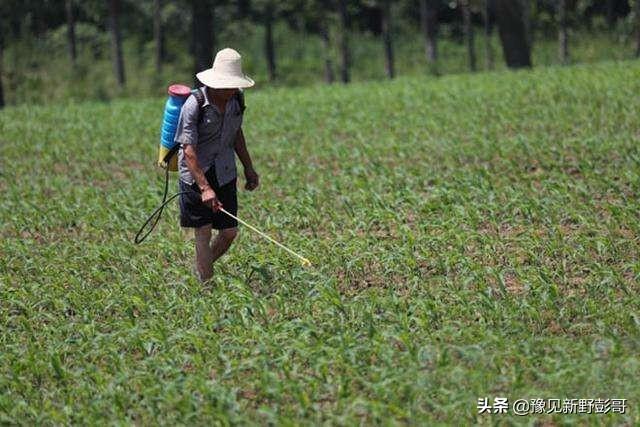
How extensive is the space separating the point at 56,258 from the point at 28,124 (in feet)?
38.2

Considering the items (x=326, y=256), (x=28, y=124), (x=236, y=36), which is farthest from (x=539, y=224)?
(x=236, y=36)

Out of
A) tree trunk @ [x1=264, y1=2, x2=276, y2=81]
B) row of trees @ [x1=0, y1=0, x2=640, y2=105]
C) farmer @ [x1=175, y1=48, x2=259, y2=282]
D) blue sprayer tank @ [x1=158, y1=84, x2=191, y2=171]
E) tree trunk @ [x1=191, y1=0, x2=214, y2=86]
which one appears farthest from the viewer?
tree trunk @ [x1=264, y1=2, x2=276, y2=81]

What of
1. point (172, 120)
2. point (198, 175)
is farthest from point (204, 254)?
point (172, 120)

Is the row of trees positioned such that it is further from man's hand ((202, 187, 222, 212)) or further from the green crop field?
man's hand ((202, 187, 222, 212))

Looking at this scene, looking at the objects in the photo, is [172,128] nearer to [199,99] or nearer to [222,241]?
[199,99]

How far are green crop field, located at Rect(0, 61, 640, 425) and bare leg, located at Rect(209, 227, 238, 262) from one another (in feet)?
0.74

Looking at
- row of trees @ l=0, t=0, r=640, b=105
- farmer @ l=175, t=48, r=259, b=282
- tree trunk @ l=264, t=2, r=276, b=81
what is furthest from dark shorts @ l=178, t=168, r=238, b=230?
tree trunk @ l=264, t=2, r=276, b=81

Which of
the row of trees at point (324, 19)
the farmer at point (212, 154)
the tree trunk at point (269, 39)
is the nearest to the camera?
the farmer at point (212, 154)

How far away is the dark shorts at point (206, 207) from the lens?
8.38 metres

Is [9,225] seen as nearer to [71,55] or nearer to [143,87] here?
[143,87]

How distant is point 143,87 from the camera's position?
33969 millimetres

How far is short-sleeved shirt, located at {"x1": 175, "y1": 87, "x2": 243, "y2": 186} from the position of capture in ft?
26.7

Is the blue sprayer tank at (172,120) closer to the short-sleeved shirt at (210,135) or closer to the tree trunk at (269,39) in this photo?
the short-sleeved shirt at (210,135)

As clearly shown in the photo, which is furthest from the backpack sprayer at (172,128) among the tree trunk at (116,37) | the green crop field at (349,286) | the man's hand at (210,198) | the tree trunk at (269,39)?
the tree trunk at (269,39)
